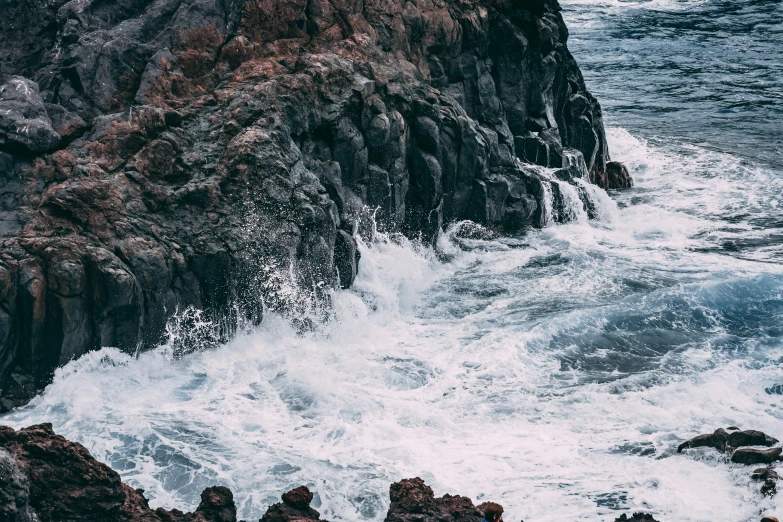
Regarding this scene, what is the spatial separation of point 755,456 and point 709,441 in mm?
869

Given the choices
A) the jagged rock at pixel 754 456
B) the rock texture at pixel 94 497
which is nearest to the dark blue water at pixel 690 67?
the jagged rock at pixel 754 456

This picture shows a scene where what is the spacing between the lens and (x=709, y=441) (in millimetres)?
18266

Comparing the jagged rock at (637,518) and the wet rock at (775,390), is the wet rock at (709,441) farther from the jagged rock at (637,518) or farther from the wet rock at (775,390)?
the wet rock at (775,390)

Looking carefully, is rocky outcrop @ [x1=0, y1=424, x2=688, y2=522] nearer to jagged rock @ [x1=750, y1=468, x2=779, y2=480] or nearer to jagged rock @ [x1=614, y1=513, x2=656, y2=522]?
jagged rock @ [x1=614, y1=513, x2=656, y2=522]

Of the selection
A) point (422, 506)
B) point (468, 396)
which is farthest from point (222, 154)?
point (422, 506)

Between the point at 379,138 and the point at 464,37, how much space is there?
19.9 ft

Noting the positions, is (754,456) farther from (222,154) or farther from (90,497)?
(222,154)

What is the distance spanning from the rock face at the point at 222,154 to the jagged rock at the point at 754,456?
405 inches

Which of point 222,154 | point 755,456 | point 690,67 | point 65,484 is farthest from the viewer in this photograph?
point 690,67

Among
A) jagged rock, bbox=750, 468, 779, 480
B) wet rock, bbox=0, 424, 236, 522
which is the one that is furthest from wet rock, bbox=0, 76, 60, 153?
jagged rock, bbox=750, 468, 779, 480

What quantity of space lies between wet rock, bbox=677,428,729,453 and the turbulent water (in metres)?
0.22

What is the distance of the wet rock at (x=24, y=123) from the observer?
22734 millimetres

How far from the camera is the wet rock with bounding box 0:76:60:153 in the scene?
2273 cm

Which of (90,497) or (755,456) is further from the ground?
(90,497)
